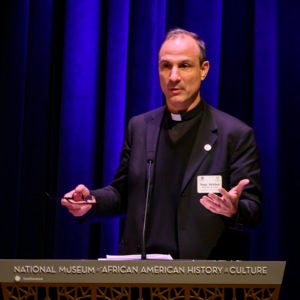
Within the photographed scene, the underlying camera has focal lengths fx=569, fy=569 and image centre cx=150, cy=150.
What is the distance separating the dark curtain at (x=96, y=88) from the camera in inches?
113

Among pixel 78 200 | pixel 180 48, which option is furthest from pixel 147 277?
pixel 180 48

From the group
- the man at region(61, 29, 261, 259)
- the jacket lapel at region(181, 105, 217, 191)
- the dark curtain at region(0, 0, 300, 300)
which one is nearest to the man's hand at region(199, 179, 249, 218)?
the man at region(61, 29, 261, 259)

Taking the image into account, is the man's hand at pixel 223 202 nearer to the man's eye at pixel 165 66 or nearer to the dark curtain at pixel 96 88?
the man's eye at pixel 165 66

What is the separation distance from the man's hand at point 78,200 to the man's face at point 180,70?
24.3 inches

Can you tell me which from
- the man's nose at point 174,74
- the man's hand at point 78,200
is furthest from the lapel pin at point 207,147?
the man's hand at point 78,200

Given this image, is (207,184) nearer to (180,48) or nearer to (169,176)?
(169,176)

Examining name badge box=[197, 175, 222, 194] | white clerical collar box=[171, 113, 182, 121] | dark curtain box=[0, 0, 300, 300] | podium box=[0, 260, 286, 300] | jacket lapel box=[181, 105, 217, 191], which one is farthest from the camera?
dark curtain box=[0, 0, 300, 300]

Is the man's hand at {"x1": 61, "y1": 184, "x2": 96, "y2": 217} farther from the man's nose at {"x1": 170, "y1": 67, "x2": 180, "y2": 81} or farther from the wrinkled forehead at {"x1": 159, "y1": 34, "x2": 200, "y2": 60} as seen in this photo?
the wrinkled forehead at {"x1": 159, "y1": 34, "x2": 200, "y2": 60}

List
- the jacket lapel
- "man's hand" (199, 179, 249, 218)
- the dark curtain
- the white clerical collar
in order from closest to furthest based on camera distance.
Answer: "man's hand" (199, 179, 249, 218), the jacket lapel, the white clerical collar, the dark curtain

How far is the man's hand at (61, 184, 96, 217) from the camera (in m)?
2.03

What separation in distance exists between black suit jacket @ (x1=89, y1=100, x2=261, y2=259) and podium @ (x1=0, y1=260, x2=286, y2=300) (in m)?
0.75

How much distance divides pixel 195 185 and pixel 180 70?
20.3 inches

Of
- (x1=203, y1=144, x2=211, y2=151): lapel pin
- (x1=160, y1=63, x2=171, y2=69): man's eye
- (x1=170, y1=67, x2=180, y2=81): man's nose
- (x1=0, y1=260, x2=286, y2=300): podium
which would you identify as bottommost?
(x1=0, y1=260, x2=286, y2=300): podium

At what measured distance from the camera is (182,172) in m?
2.44
